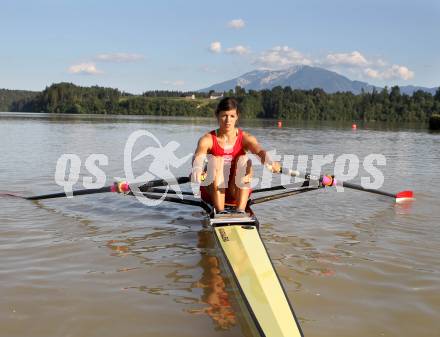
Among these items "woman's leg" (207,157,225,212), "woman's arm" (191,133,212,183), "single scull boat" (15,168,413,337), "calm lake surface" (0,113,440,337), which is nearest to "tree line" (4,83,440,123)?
"calm lake surface" (0,113,440,337)

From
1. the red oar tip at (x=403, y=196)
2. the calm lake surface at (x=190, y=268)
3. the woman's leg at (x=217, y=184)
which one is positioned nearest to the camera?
the calm lake surface at (x=190, y=268)

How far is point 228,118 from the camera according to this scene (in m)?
7.76

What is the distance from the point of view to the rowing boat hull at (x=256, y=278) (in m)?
4.20

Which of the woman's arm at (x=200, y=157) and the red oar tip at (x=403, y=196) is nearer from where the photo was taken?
the woman's arm at (x=200, y=157)

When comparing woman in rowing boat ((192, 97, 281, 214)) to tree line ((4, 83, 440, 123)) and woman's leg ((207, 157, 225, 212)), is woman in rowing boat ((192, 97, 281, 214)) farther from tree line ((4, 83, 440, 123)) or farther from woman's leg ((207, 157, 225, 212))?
tree line ((4, 83, 440, 123))

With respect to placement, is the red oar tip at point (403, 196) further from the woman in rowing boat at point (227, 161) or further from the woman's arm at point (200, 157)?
the woman's arm at point (200, 157)

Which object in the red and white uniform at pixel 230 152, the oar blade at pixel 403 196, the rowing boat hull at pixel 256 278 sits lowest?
the rowing boat hull at pixel 256 278

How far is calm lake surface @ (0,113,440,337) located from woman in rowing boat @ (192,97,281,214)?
0.93 m

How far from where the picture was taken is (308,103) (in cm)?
18600

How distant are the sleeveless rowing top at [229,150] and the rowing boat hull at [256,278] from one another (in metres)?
1.86

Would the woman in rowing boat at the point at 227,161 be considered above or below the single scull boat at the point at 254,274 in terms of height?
Result: above

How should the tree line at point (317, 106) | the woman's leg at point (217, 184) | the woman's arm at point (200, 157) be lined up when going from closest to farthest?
the woman's arm at point (200, 157) < the woman's leg at point (217, 184) < the tree line at point (317, 106)

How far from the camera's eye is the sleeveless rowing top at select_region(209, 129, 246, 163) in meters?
8.22

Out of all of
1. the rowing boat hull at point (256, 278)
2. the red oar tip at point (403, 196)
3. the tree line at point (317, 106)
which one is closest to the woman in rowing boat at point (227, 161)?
the rowing boat hull at point (256, 278)
